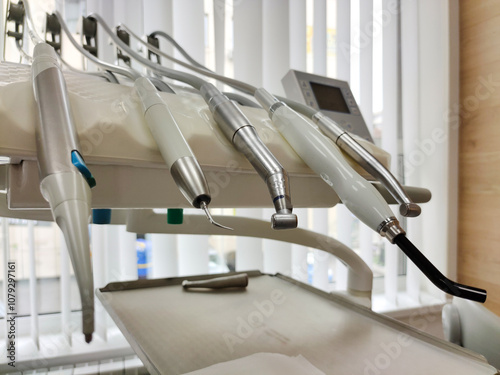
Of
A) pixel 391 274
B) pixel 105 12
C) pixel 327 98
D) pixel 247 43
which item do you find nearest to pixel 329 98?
pixel 327 98

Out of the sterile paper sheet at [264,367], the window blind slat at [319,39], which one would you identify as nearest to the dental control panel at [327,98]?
the sterile paper sheet at [264,367]

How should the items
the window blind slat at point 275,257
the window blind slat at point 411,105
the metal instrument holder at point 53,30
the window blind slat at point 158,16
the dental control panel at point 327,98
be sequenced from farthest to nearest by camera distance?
the window blind slat at point 411,105
the window blind slat at point 275,257
the window blind slat at point 158,16
the dental control panel at point 327,98
the metal instrument holder at point 53,30

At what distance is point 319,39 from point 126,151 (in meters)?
1.21

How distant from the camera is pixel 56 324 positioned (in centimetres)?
107

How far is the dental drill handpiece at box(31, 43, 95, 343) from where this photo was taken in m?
0.19

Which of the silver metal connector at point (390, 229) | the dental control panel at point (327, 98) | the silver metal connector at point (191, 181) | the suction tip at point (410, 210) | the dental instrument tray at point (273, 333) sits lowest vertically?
the dental instrument tray at point (273, 333)

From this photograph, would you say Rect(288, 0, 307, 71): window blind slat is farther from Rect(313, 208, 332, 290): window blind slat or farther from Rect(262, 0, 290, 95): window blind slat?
Rect(313, 208, 332, 290): window blind slat

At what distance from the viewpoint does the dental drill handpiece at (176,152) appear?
0.22m

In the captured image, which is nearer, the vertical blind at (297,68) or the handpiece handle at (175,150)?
the handpiece handle at (175,150)

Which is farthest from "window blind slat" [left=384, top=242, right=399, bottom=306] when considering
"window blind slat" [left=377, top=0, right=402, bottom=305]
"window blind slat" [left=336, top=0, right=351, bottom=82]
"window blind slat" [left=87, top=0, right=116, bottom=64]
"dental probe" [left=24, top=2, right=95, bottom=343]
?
"dental probe" [left=24, top=2, right=95, bottom=343]

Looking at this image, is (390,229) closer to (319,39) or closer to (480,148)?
(319,39)

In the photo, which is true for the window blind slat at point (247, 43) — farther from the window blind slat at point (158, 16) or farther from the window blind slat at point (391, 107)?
the window blind slat at point (391, 107)

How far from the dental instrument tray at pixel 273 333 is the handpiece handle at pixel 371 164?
151 mm

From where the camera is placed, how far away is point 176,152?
0.25m
